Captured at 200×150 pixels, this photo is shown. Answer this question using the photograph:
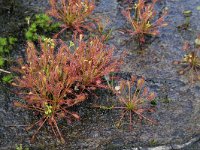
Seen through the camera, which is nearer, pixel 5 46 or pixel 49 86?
pixel 49 86

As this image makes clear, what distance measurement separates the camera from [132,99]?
15.6ft

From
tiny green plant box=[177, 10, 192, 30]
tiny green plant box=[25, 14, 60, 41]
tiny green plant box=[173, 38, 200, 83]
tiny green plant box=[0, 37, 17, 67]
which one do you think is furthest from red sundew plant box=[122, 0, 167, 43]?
tiny green plant box=[0, 37, 17, 67]

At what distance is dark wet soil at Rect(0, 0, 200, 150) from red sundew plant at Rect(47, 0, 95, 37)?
0.38m

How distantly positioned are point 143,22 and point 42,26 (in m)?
1.51

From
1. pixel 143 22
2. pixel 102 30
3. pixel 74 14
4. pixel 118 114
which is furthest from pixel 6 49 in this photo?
pixel 143 22

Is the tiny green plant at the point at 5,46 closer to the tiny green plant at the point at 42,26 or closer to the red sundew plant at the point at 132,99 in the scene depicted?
the tiny green plant at the point at 42,26

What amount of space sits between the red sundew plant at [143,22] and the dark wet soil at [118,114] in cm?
14

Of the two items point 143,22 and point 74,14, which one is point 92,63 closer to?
point 74,14

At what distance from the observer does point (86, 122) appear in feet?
15.3

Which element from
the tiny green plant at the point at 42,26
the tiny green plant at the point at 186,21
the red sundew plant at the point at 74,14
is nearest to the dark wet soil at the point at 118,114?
the tiny green plant at the point at 186,21

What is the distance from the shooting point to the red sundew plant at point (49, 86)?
4.48m

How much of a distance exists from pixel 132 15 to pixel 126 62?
3.41 feet

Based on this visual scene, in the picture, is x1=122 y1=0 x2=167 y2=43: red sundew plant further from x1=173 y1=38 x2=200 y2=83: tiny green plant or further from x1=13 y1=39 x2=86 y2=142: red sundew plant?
x1=13 y1=39 x2=86 y2=142: red sundew plant

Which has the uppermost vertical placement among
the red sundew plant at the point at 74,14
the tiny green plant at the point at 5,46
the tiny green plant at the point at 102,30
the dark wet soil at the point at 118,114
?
the red sundew plant at the point at 74,14
